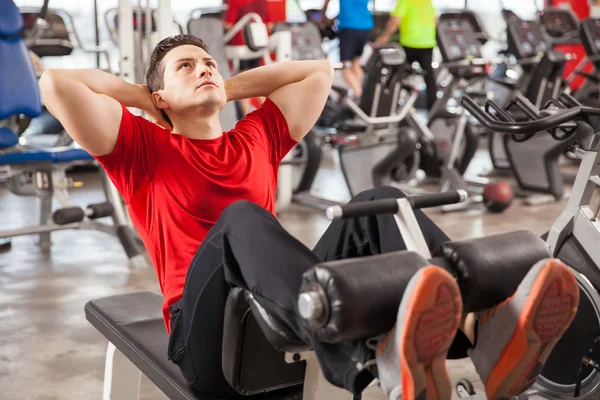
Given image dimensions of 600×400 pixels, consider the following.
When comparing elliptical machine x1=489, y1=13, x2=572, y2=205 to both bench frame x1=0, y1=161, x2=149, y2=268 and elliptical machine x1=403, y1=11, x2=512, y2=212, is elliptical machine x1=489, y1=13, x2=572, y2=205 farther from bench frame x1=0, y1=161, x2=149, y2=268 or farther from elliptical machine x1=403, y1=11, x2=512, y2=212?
bench frame x1=0, y1=161, x2=149, y2=268

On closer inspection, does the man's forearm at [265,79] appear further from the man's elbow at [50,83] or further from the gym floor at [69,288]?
the gym floor at [69,288]

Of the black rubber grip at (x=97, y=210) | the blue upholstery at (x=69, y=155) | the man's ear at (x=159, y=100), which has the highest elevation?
the man's ear at (x=159, y=100)

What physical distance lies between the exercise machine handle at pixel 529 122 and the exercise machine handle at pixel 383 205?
1.85 feet

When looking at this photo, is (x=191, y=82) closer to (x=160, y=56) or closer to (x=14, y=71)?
(x=160, y=56)

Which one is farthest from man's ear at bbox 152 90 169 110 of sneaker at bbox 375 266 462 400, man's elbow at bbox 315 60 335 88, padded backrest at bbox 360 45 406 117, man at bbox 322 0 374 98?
man at bbox 322 0 374 98

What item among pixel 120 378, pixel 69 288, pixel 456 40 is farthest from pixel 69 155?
pixel 456 40

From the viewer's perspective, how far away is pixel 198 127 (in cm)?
185

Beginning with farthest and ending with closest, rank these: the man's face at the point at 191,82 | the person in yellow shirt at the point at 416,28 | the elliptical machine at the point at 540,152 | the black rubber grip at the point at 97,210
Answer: the person in yellow shirt at the point at 416,28
the elliptical machine at the point at 540,152
the black rubber grip at the point at 97,210
the man's face at the point at 191,82

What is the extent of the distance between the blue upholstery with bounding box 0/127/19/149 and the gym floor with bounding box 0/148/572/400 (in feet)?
1.95

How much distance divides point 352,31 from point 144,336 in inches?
191

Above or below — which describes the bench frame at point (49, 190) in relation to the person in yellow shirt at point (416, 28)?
below

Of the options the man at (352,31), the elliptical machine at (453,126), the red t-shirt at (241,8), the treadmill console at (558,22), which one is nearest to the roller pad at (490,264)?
the elliptical machine at (453,126)

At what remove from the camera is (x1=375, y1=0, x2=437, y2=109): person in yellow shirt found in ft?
20.8

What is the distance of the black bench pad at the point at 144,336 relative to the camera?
5.29 ft
